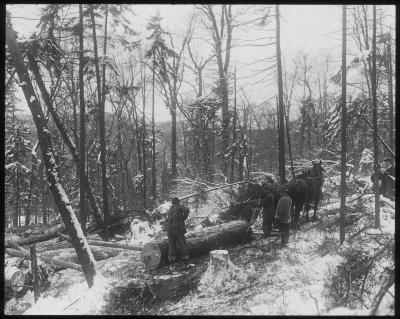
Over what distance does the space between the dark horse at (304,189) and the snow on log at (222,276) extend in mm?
3864

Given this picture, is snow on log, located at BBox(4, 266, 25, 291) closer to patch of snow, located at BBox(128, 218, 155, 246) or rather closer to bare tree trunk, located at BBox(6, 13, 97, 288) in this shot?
bare tree trunk, located at BBox(6, 13, 97, 288)

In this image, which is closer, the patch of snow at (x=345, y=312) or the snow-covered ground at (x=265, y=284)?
the patch of snow at (x=345, y=312)

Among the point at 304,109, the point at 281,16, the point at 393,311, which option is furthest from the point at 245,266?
the point at 304,109

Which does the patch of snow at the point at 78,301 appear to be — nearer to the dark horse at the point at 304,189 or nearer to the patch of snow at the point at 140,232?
the patch of snow at the point at 140,232

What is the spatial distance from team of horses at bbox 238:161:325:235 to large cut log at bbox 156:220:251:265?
2.36 ft

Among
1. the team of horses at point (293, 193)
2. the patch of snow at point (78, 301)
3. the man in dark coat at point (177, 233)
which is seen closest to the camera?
the patch of snow at point (78, 301)

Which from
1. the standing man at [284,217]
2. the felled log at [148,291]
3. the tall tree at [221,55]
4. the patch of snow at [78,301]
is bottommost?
the patch of snow at [78,301]

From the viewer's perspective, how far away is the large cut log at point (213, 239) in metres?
10.7

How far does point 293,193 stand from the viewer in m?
12.2

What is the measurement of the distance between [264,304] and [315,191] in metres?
6.26

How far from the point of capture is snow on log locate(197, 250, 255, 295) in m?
8.59

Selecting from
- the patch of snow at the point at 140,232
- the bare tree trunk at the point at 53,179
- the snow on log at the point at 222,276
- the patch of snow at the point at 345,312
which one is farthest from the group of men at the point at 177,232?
the patch of snow at the point at 140,232

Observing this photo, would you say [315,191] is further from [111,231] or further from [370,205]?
[111,231]

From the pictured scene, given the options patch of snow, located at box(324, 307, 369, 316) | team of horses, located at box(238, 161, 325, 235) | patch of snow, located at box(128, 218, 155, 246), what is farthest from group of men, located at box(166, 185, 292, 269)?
patch of snow, located at box(128, 218, 155, 246)
